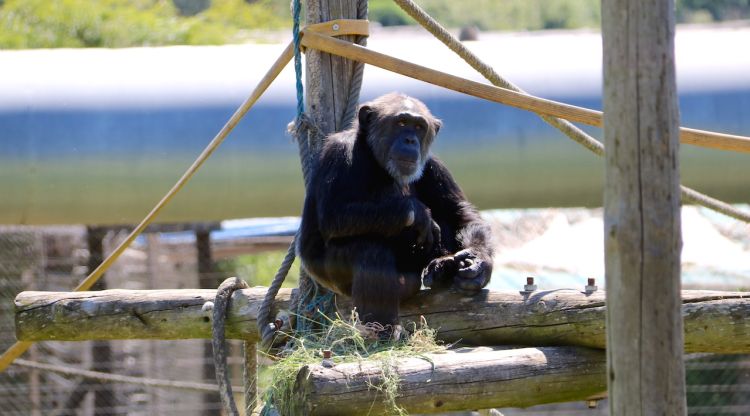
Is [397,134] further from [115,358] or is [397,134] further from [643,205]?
[115,358]

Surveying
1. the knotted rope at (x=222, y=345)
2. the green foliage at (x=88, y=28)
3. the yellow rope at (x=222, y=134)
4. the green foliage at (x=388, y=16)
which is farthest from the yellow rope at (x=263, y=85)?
the green foliage at (x=388, y=16)

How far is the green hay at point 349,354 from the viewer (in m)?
3.52

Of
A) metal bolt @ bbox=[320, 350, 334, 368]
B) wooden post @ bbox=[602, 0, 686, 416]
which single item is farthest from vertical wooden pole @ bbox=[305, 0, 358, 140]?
wooden post @ bbox=[602, 0, 686, 416]

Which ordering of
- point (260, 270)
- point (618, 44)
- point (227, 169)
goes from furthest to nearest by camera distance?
point (260, 270) → point (227, 169) → point (618, 44)

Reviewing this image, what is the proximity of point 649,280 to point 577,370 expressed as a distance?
4.26 ft

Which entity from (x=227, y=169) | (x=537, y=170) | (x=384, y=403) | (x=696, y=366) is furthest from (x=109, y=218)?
(x=696, y=366)

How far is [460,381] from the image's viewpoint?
3.68 meters

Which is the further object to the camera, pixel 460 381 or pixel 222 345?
pixel 222 345

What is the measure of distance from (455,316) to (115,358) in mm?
7740

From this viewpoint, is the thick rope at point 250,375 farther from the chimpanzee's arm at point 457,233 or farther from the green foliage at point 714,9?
the green foliage at point 714,9

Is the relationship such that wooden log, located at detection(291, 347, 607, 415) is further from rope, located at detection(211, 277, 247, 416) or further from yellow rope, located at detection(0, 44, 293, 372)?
yellow rope, located at detection(0, 44, 293, 372)

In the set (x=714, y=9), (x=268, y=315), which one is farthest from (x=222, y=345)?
(x=714, y=9)

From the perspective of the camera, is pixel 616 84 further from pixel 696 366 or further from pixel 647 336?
pixel 696 366

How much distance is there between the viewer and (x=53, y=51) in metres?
6.83
